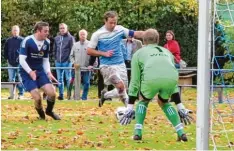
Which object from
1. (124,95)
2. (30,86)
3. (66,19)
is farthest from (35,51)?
(66,19)

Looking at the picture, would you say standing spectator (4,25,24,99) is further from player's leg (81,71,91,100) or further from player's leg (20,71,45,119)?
player's leg (20,71,45,119)

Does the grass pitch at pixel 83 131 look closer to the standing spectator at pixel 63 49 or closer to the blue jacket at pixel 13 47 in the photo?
the standing spectator at pixel 63 49

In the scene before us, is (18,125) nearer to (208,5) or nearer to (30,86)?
(30,86)

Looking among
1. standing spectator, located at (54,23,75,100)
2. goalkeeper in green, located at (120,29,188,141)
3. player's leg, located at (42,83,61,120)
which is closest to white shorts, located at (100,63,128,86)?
player's leg, located at (42,83,61,120)

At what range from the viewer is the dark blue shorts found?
13.8 meters

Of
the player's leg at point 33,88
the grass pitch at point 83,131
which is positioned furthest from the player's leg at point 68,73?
the player's leg at point 33,88

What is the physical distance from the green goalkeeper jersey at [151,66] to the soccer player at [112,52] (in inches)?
108

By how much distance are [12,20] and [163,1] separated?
5983mm

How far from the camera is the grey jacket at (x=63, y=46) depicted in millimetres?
20656

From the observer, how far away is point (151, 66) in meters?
10.6

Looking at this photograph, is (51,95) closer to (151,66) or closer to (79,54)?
(151,66)

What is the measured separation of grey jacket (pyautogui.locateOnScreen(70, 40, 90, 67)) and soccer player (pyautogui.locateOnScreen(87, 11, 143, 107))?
5998mm

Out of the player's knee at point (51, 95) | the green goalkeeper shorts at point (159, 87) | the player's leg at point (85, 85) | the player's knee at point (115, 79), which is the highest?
the green goalkeeper shorts at point (159, 87)

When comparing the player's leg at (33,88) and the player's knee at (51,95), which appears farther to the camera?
the player's knee at (51,95)
